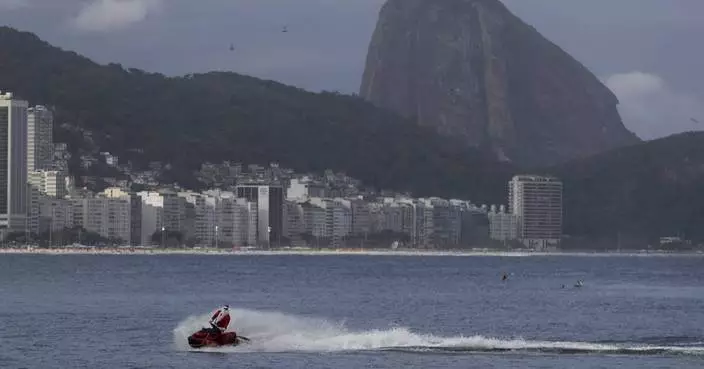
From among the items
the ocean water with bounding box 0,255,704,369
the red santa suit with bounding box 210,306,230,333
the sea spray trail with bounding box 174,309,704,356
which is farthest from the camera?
the sea spray trail with bounding box 174,309,704,356

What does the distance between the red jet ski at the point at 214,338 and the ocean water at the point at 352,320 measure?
40 centimetres

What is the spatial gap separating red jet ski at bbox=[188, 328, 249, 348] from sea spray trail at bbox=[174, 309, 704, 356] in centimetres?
21

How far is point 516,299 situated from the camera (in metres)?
100

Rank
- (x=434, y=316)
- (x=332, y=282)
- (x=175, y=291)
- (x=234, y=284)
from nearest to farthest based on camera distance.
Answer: (x=434, y=316) → (x=175, y=291) → (x=234, y=284) → (x=332, y=282)

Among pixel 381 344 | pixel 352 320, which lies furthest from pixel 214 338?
pixel 352 320

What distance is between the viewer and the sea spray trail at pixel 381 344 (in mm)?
57438

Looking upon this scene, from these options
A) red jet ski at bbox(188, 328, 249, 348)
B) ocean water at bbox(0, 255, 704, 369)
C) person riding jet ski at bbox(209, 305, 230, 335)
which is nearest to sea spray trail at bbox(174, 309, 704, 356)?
ocean water at bbox(0, 255, 704, 369)

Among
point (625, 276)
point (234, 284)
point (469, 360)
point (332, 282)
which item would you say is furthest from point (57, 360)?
point (625, 276)

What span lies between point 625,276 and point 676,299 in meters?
48.0

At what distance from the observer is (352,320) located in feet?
250

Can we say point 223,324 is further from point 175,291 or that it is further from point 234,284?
point 234,284

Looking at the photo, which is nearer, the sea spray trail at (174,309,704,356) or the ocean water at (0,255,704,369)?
the ocean water at (0,255,704,369)

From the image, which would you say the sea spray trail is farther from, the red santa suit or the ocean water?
the red santa suit

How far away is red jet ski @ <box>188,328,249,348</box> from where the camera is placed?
5688cm
